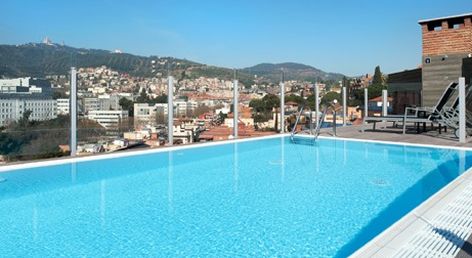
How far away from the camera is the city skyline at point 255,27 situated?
15.6 metres

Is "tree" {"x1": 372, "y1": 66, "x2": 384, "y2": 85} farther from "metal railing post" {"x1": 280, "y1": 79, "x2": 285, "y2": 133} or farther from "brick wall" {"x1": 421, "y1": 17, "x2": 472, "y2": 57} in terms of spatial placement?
"metal railing post" {"x1": 280, "y1": 79, "x2": 285, "y2": 133}

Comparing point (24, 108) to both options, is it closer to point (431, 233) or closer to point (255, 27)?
point (431, 233)

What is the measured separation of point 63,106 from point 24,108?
1.84 ft

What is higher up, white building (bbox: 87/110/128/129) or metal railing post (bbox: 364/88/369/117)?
metal railing post (bbox: 364/88/369/117)

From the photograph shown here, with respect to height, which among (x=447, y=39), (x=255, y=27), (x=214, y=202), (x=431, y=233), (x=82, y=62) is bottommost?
(x=214, y=202)

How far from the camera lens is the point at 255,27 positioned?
21062 millimetres

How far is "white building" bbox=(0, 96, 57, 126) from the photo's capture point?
5504 mm

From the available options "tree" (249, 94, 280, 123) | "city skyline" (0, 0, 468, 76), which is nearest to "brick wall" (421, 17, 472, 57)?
"city skyline" (0, 0, 468, 76)

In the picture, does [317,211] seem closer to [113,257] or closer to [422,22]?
[113,257]

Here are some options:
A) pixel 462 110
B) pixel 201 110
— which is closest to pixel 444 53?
pixel 462 110

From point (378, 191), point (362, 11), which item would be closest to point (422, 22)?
point (362, 11)

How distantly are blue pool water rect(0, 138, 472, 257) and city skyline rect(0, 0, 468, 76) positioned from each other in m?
9.37

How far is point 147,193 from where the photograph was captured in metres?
4.42

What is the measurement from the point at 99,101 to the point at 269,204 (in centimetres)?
409
